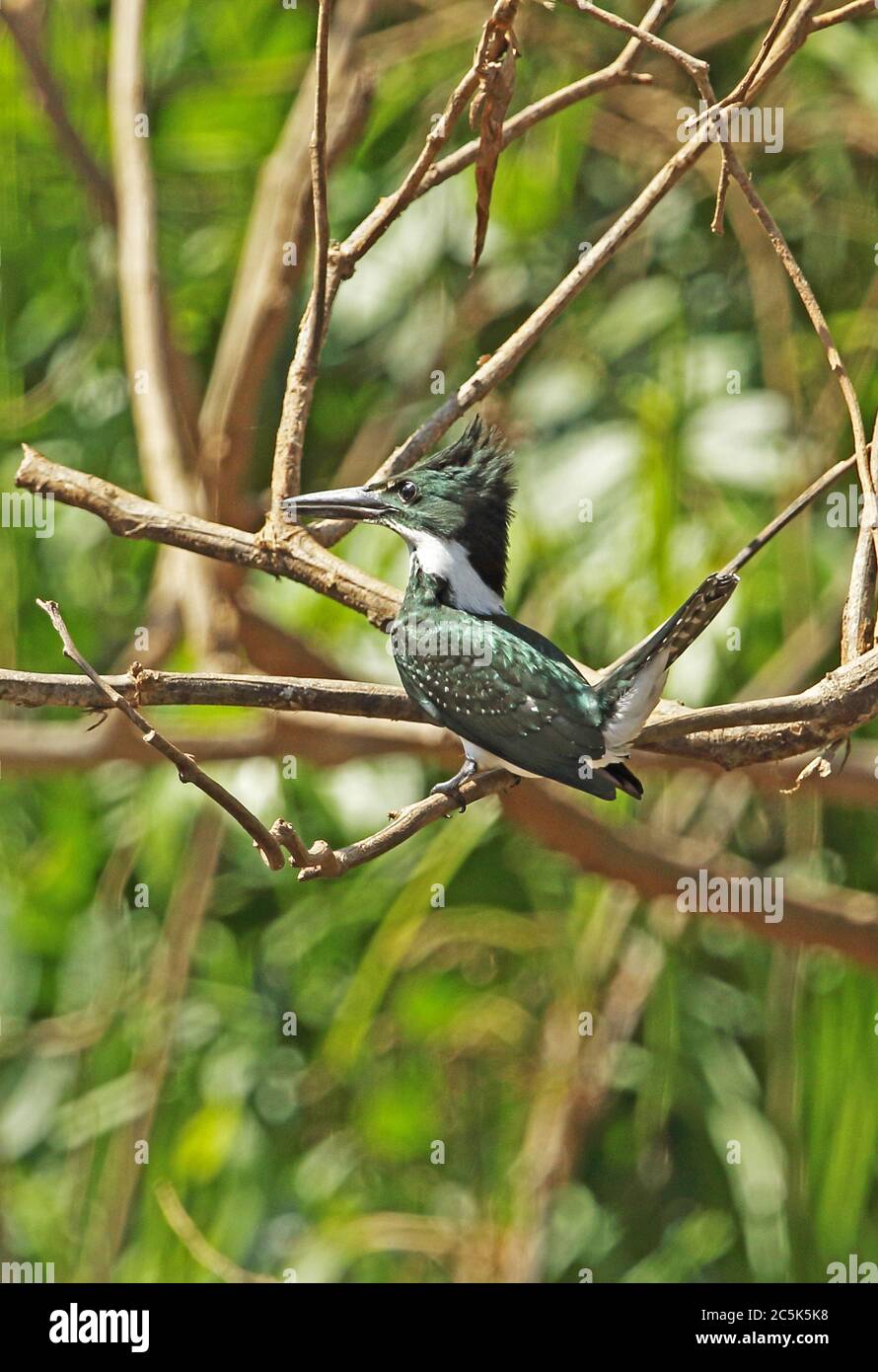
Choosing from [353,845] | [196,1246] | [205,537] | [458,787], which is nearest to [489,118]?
[205,537]

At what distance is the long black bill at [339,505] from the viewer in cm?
200

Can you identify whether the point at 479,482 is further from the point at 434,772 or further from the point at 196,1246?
the point at 196,1246

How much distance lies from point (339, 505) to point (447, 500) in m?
0.16

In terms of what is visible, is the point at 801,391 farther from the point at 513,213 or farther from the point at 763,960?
the point at 763,960

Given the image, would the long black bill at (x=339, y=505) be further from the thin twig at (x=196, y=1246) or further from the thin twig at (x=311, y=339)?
the thin twig at (x=196, y=1246)

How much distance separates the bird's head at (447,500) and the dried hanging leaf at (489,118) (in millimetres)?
336

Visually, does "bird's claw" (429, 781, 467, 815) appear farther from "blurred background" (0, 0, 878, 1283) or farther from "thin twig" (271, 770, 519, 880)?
"blurred background" (0, 0, 878, 1283)

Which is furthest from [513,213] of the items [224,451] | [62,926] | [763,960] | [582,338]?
[62,926]

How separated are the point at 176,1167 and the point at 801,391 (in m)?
2.20

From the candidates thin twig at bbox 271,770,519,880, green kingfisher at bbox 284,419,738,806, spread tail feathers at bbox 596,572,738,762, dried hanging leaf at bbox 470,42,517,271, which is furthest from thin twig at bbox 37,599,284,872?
dried hanging leaf at bbox 470,42,517,271

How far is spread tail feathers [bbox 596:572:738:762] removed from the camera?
1.67 meters

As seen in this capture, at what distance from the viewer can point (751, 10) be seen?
3350 mm

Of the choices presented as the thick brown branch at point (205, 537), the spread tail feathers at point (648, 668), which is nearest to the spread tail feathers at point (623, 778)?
the spread tail feathers at point (648, 668)

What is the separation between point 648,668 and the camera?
1782 millimetres
